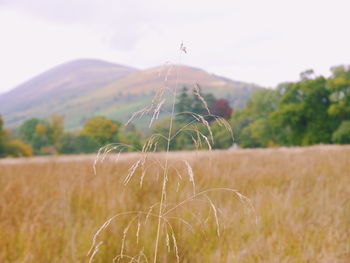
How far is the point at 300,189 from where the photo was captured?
3.65 meters

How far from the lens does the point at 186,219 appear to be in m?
2.80

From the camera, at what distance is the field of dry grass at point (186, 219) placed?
2.31 m

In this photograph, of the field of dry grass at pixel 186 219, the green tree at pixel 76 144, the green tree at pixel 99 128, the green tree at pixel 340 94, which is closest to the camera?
the field of dry grass at pixel 186 219

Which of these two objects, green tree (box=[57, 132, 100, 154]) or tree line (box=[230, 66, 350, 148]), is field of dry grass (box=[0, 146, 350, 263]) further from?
green tree (box=[57, 132, 100, 154])

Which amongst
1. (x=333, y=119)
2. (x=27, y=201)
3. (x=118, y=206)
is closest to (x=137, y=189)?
(x=118, y=206)

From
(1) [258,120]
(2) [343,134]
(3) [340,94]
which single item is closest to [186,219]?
(2) [343,134]

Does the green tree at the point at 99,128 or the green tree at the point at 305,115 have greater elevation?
the green tree at the point at 305,115

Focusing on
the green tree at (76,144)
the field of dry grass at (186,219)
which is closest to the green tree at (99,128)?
the green tree at (76,144)

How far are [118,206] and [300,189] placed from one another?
1.72 m

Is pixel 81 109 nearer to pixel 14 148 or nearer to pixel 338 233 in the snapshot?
pixel 14 148

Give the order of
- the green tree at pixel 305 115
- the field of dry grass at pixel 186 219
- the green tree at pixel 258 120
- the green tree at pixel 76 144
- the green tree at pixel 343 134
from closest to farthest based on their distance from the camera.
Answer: the field of dry grass at pixel 186 219
the green tree at pixel 343 134
the green tree at pixel 305 115
the green tree at pixel 258 120
the green tree at pixel 76 144

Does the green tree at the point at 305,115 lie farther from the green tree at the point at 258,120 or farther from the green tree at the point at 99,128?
the green tree at the point at 99,128

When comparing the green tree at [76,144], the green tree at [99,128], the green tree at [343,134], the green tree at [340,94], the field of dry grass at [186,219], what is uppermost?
the green tree at [340,94]

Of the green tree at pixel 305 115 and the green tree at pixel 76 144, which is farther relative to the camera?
the green tree at pixel 76 144
